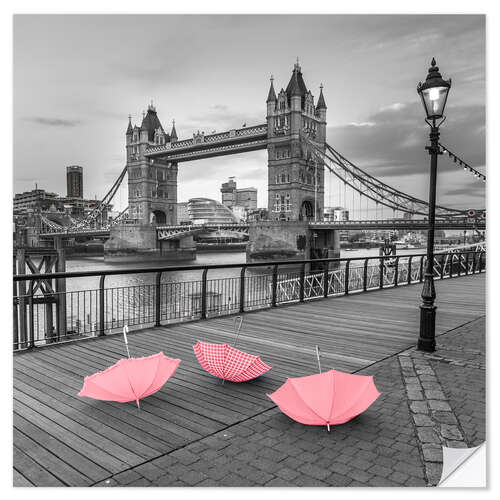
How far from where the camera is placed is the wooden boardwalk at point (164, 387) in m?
3.05

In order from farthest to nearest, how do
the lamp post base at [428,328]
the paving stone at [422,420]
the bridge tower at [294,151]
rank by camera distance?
the bridge tower at [294,151] < the lamp post base at [428,328] < the paving stone at [422,420]

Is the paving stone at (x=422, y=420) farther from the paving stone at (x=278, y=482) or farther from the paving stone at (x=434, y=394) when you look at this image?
the paving stone at (x=278, y=482)

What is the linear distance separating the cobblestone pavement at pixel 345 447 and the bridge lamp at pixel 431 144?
52.7 inches

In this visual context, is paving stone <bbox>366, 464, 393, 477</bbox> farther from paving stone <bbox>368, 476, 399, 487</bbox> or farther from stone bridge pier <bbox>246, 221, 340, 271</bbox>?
stone bridge pier <bbox>246, 221, 340, 271</bbox>

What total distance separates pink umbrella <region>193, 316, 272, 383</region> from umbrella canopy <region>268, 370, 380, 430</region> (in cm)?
87

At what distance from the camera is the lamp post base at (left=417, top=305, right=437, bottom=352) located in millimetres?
5793

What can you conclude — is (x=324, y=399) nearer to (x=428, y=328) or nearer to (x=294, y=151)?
(x=428, y=328)

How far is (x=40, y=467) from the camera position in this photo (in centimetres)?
288

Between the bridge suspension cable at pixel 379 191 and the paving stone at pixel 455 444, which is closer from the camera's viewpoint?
the paving stone at pixel 455 444

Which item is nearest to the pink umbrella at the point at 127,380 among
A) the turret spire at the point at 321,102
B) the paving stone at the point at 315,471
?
the paving stone at the point at 315,471

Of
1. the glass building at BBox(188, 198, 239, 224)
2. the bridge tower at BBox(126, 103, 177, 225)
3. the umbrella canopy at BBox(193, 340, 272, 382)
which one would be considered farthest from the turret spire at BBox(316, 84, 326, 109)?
the umbrella canopy at BBox(193, 340, 272, 382)

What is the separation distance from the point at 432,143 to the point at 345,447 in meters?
3.92

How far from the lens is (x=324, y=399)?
3309 mm

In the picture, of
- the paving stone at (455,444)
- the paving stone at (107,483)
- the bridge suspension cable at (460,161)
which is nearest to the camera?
the paving stone at (107,483)
